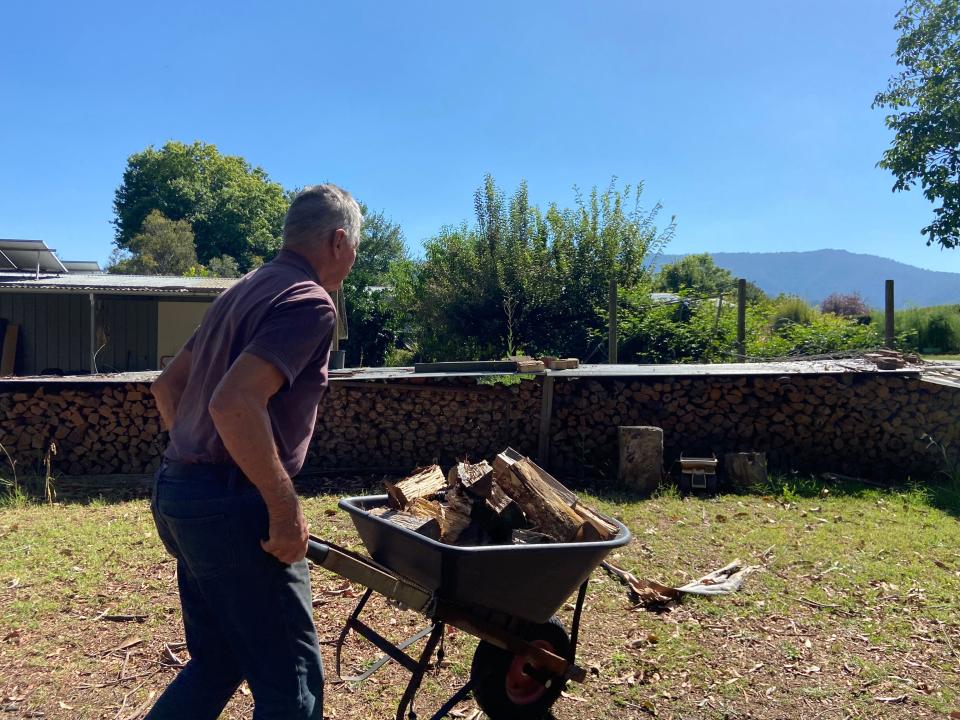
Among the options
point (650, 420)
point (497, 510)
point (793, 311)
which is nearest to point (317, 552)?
point (497, 510)

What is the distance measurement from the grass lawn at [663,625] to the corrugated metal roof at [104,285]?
24.1ft

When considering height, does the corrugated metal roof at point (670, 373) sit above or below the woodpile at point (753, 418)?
above

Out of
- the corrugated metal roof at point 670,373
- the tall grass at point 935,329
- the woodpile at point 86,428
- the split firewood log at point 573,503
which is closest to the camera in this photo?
the split firewood log at point 573,503

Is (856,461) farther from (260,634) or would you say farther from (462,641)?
(260,634)

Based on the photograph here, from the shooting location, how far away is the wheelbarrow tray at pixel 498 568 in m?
2.40

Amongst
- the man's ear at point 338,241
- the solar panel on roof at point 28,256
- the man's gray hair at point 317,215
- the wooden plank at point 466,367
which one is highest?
the solar panel on roof at point 28,256

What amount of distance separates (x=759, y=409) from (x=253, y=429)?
6.72m

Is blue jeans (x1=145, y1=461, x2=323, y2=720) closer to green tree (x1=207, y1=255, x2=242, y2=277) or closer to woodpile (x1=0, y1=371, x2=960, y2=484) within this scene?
woodpile (x1=0, y1=371, x2=960, y2=484)

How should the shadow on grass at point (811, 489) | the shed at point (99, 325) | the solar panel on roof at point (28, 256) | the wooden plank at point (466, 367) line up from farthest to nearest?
the shed at point (99, 325) → the solar panel on roof at point (28, 256) → the wooden plank at point (466, 367) → the shadow on grass at point (811, 489)

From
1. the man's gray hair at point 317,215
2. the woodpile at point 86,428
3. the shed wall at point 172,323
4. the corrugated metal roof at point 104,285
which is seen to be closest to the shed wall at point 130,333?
the shed wall at point 172,323

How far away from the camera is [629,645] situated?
3.60 meters

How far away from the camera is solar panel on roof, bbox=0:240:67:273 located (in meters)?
13.6

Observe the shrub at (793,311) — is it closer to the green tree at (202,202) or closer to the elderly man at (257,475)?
the elderly man at (257,475)

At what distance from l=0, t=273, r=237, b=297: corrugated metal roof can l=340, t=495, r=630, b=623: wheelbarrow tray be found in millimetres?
10849
